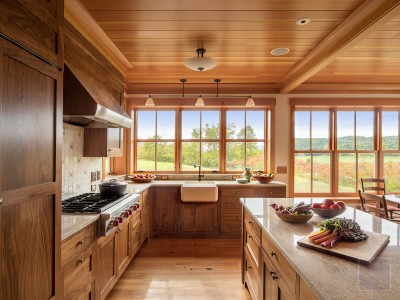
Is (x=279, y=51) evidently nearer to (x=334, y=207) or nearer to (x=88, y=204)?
(x=334, y=207)

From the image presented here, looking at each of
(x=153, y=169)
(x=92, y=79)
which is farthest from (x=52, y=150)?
(x=153, y=169)

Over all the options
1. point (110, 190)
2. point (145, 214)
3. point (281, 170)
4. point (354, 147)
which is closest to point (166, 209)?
point (145, 214)

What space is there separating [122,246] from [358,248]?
2061 mm

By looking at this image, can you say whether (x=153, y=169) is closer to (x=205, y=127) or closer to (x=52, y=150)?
(x=205, y=127)

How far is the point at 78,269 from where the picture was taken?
5.23 feet

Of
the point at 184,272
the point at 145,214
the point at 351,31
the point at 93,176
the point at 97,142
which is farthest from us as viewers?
the point at 145,214

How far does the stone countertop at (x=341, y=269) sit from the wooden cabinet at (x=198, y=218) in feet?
7.35

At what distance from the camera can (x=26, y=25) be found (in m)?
1.01

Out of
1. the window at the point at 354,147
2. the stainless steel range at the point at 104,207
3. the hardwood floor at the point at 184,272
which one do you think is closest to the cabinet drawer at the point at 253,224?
the hardwood floor at the point at 184,272

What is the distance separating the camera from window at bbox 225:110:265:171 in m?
4.41

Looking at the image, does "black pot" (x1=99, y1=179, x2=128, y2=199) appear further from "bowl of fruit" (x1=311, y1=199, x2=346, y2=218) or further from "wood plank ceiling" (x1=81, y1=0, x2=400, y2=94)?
"bowl of fruit" (x1=311, y1=199, x2=346, y2=218)

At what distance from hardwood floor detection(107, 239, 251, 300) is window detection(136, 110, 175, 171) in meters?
1.41

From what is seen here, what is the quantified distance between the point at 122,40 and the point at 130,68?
0.92 meters

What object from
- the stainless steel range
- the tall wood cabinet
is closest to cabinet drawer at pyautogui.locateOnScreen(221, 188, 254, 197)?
the stainless steel range
